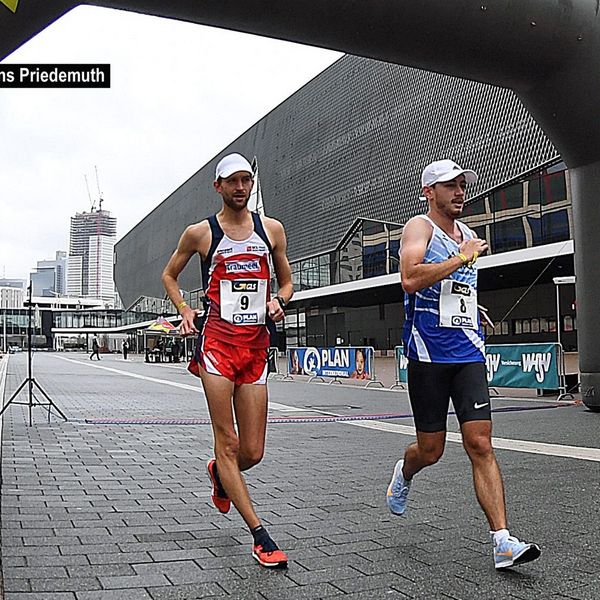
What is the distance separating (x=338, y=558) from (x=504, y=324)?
123 ft

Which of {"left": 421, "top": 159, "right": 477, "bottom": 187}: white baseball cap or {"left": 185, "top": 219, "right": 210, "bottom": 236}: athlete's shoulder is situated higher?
{"left": 421, "top": 159, "right": 477, "bottom": 187}: white baseball cap

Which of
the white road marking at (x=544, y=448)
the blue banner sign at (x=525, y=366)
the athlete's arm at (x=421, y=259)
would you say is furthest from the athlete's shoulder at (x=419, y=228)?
the blue banner sign at (x=525, y=366)

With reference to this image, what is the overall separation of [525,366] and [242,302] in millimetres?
12388

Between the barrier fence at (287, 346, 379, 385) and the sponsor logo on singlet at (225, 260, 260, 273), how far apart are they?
57.7 feet

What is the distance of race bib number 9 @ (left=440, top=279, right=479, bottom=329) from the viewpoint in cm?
408

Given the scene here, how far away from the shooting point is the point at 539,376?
1530 centimetres

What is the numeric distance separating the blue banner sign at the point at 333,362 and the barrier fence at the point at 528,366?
19.2 feet

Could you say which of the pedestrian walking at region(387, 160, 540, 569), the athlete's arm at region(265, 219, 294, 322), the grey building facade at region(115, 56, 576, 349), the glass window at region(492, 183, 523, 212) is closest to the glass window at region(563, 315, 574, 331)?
the grey building facade at region(115, 56, 576, 349)

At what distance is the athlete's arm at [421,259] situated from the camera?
395 centimetres

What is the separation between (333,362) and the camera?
2342cm

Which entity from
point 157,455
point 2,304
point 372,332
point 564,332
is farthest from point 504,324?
point 2,304

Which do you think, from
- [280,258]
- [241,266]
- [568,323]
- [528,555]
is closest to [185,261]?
[241,266]

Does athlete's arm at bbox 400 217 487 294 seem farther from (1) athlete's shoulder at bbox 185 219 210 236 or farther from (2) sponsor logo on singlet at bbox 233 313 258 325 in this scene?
(1) athlete's shoulder at bbox 185 219 210 236

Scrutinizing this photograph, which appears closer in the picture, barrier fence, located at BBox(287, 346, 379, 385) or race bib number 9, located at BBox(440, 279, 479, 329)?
race bib number 9, located at BBox(440, 279, 479, 329)
